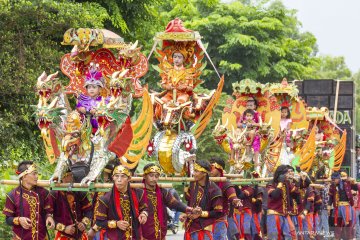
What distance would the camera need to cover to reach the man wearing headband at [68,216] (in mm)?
13211

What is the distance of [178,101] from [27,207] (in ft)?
13.8

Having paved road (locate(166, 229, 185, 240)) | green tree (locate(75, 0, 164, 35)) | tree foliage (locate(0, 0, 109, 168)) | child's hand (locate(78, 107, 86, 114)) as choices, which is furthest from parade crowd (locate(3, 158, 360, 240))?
green tree (locate(75, 0, 164, 35))

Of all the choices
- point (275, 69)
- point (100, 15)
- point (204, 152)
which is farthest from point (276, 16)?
point (100, 15)

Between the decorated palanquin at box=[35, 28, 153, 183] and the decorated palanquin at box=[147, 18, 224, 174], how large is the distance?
39.9 inches

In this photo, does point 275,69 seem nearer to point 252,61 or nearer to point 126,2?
point 252,61

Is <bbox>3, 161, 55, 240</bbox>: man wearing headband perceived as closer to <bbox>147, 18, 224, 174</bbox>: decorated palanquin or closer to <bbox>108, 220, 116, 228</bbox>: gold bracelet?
<bbox>108, 220, 116, 228</bbox>: gold bracelet

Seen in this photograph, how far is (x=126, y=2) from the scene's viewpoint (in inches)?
958

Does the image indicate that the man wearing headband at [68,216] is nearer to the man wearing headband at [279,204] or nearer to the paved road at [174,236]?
the man wearing headband at [279,204]

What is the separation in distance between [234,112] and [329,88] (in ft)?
31.4

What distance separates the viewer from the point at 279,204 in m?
18.0

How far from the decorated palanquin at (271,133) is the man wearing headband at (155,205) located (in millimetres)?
4552

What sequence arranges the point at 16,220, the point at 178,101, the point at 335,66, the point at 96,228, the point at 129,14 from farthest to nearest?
1. the point at 335,66
2. the point at 129,14
3. the point at 178,101
4. the point at 16,220
5. the point at 96,228

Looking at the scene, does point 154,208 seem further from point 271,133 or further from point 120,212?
point 271,133

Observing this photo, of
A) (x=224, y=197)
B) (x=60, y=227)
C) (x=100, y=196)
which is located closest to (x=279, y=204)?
(x=224, y=197)
